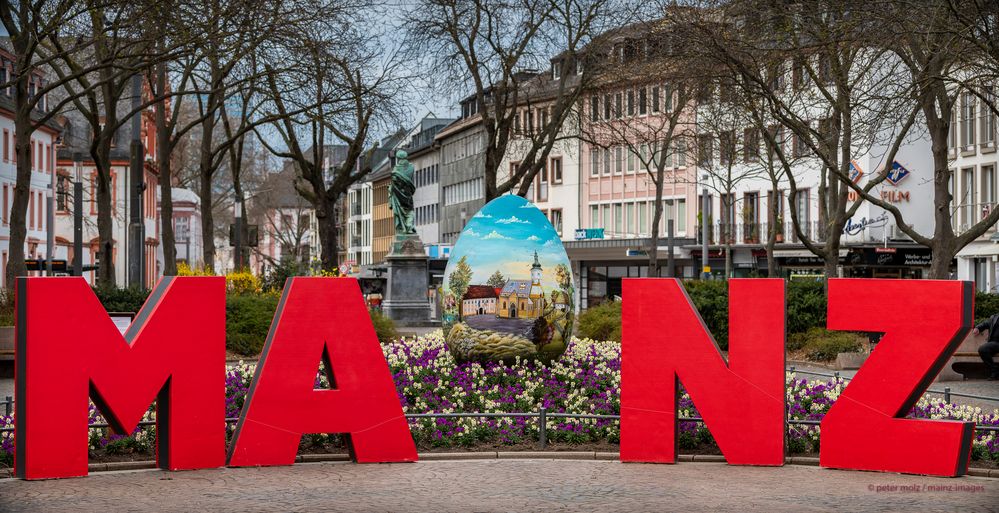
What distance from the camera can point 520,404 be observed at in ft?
54.9

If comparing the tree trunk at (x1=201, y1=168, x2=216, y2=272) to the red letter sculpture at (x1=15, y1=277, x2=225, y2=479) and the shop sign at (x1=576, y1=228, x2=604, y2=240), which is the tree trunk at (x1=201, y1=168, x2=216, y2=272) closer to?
the red letter sculpture at (x1=15, y1=277, x2=225, y2=479)

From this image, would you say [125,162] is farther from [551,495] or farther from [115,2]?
[551,495]

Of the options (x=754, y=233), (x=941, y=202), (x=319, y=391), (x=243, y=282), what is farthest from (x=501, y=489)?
(x=754, y=233)

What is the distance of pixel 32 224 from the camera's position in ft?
230

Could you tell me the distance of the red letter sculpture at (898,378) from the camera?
13.8 meters

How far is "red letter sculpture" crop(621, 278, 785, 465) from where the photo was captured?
14539 millimetres

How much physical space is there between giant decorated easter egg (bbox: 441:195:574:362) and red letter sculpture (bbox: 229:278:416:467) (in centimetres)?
384

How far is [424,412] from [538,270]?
9.18 ft

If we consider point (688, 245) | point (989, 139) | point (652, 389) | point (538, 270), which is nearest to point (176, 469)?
point (652, 389)

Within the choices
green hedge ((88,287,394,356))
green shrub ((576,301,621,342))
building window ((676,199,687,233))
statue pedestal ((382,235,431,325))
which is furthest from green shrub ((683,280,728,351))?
building window ((676,199,687,233))

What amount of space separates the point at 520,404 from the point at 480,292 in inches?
86.8

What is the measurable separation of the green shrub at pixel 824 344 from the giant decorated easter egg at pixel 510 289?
10.7 m

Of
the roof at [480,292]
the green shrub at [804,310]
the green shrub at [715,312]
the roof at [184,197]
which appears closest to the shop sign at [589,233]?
the green shrub at [715,312]

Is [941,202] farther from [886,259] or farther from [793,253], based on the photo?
[793,253]
